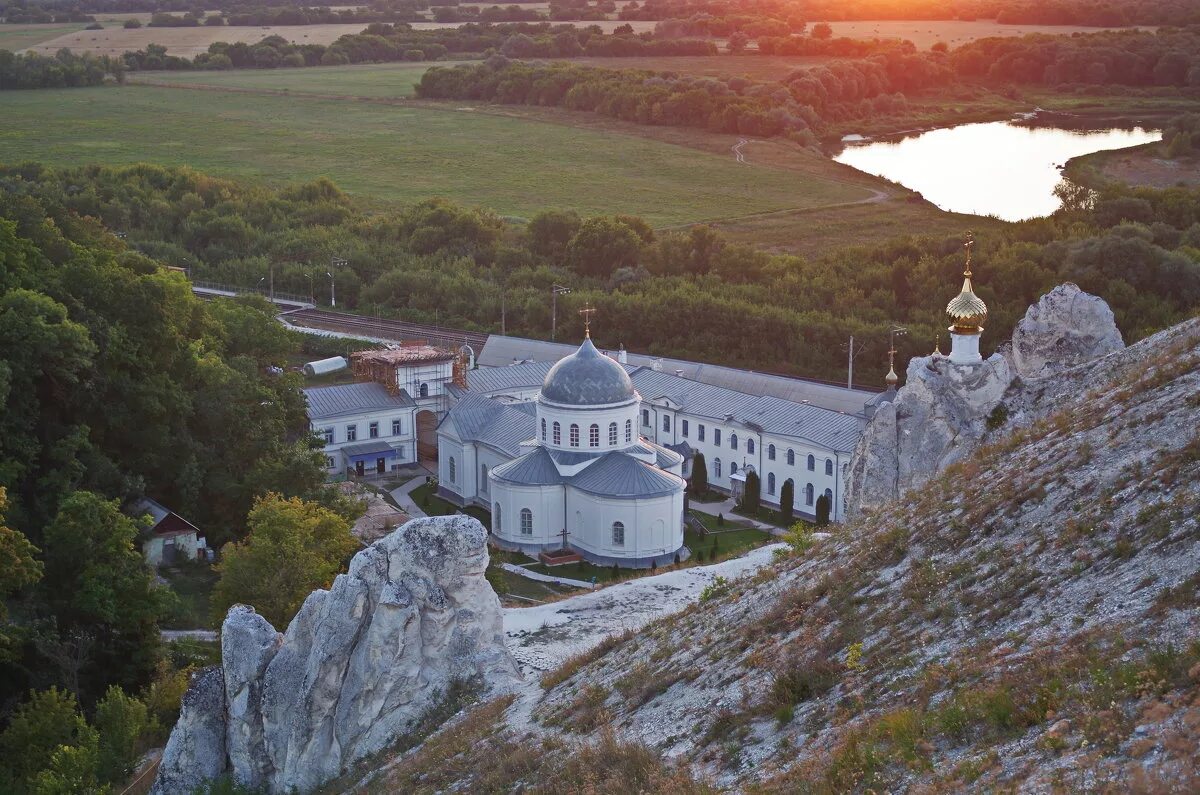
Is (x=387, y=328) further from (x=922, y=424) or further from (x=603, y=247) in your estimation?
(x=922, y=424)

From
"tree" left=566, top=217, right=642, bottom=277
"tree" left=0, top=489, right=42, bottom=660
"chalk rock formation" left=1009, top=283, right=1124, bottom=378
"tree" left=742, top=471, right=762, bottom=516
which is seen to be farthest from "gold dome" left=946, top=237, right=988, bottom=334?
"tree" left=566, top=217, right=642, bottom=277

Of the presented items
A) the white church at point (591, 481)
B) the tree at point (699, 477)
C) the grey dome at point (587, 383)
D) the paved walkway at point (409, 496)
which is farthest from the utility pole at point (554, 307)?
the grey dome at point (587, 383)

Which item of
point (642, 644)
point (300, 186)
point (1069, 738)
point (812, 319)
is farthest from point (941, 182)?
point (1069, 738)

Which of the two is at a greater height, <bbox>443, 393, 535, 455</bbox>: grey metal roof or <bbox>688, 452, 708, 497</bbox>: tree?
<bbox>443, 393, 535, 455</bbox>: grey metal roof

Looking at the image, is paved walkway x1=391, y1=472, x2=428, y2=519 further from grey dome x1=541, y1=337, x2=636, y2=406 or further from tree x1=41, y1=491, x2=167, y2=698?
tree x1=41, y1=491, x2=167, y2=698

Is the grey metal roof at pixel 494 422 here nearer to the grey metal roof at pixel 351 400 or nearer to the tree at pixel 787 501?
the grey metal roof at pixel 351 400
